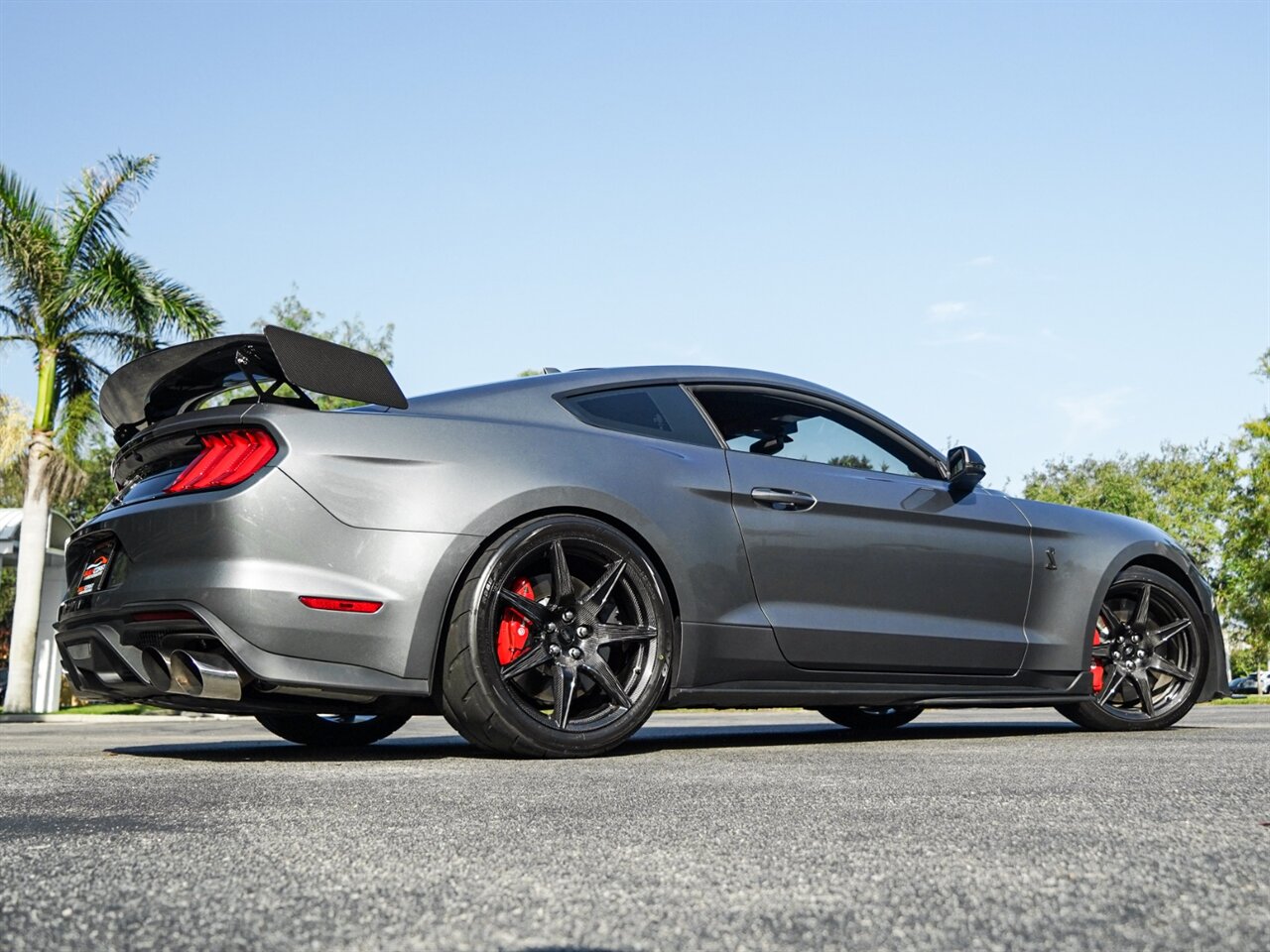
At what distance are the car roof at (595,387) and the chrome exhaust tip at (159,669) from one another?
114 cm

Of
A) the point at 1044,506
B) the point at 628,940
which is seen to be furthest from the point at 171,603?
the point at 1044,506

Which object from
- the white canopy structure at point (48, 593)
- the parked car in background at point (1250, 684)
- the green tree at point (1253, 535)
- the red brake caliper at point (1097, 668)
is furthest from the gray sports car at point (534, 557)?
the parked car in background at point (1250, 684)

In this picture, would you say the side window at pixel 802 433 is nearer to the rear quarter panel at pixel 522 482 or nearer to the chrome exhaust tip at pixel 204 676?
the rear quarter panel at pixel 522 482

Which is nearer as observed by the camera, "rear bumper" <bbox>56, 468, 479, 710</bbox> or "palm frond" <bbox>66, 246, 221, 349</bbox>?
"rear bumper" <bbox>56, 468, 479, 710</bbox>

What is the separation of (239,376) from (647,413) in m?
1.58

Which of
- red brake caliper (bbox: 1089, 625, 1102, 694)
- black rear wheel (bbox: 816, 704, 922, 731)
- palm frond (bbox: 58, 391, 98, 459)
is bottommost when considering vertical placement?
black rear wheel (bbox: 816, 704, 922, 731)

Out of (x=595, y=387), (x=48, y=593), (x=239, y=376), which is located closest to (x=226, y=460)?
(x=239, y=376)

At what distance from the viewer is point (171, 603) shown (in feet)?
13.3

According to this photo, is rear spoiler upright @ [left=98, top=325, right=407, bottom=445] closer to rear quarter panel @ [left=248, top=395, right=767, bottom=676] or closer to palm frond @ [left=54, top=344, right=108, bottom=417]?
rear quarter panel @ [left=248, top=395, right=767, bottom=676]

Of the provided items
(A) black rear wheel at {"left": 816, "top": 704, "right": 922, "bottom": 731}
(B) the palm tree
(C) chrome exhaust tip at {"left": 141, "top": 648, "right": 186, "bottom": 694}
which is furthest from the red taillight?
(B) the palm tree

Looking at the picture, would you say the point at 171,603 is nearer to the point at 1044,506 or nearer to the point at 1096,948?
the point at 1096,948

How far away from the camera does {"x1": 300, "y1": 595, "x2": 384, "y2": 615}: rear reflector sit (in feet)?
13.1

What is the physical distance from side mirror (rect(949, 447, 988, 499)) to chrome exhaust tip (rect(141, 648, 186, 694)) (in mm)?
3285

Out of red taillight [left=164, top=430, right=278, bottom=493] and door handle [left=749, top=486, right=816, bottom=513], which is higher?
red taillight [left=164, top=430, right=278, bottom=493]
